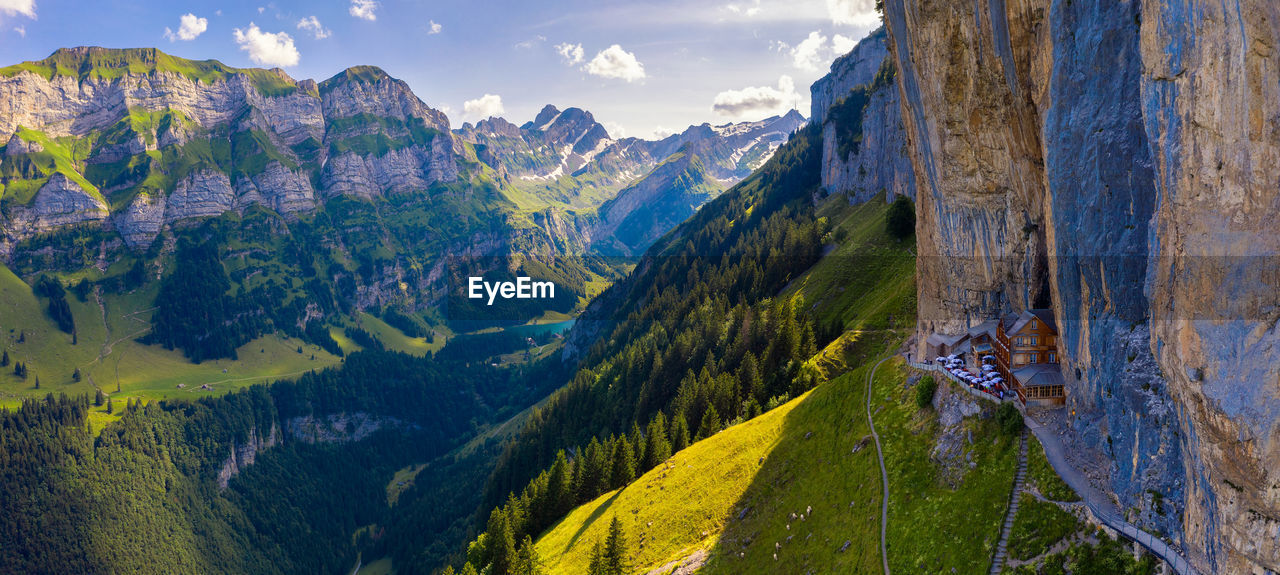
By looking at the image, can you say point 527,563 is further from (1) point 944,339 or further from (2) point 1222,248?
(2) point 1222,248

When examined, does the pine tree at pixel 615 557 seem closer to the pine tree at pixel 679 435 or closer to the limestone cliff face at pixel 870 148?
the pine tree at pixel 679 435

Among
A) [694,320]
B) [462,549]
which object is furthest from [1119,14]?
[462,549]

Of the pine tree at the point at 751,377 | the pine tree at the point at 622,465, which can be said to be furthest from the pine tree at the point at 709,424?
the pine tree at the point at 622,465

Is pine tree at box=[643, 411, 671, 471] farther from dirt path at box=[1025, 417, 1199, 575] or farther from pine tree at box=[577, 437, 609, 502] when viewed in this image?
dirt path at box=[1025, 417, 1199, 575]

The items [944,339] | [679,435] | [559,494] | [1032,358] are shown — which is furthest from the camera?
[679,435]

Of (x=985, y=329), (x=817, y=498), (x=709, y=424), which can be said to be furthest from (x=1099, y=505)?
(x=709, y=424)

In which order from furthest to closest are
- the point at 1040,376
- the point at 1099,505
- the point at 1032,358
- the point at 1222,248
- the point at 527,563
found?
1. the point at 527,563
2. the point at 1032,358
3. the point at 1040,376
4. the point at 1099,505
5. the point at 1222,248

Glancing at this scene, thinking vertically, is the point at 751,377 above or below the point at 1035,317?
below
